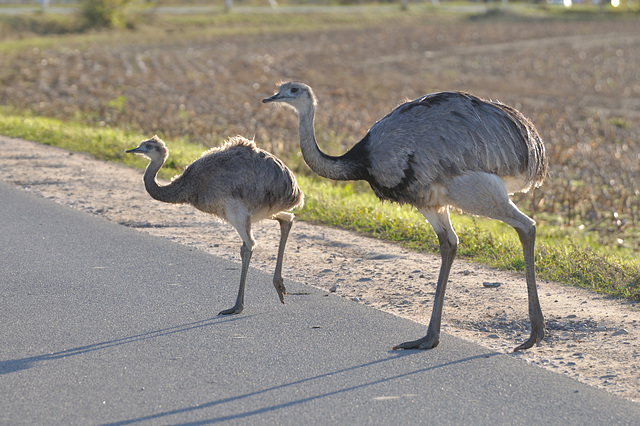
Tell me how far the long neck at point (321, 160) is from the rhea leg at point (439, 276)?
59cm

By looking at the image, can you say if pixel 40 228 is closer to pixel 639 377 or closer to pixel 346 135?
pixel 639 377

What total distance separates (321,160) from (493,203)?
1.22 meters

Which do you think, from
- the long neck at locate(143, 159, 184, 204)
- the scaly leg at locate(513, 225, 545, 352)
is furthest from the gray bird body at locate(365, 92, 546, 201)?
the long neck at locate(143, 159, 184, 204)

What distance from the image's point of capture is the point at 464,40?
3684 centimetres

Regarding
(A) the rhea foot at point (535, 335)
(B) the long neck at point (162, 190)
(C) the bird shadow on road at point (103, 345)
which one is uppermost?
(B) the long neck at point (162, 190)

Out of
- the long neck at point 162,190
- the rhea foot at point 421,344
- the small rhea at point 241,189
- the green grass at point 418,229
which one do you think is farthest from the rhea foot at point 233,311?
the green grass at point 418,229

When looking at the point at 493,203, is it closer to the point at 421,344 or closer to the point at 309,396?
the point at 421,344

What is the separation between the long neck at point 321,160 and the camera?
20.7 ft

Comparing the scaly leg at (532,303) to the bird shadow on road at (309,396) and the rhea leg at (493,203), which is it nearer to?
the rhea leg at (493,203)

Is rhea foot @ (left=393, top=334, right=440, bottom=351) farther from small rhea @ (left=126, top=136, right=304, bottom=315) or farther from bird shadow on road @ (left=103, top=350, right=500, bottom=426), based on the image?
small rhea @ (left=126, top=136, right=304, bottom=315)

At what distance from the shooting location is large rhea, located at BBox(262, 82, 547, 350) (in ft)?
19.8

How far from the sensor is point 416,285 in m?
7.21

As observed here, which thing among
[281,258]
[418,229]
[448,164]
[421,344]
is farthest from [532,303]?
[418,229]

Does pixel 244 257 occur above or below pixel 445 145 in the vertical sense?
below
